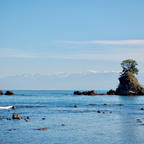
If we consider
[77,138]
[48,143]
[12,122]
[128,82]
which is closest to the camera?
[48,143]

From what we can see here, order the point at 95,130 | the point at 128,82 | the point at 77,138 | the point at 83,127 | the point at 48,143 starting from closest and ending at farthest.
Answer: the point at 48,143 → the point at 77,138 → the point at 95,130 → the point at 83,127 → the point at 128,82

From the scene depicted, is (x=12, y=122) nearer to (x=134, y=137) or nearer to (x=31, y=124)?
(x=31, y=124)

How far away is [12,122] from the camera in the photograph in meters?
61.5

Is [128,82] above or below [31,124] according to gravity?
above

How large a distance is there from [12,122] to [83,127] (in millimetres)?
14157

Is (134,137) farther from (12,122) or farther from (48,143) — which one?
(12,122)

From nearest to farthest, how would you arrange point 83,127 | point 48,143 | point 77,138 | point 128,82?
point 48,143, point 77,138, point 83,127, point 128,82

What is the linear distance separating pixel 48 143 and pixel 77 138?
203 inches

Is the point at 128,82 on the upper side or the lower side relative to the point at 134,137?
upper

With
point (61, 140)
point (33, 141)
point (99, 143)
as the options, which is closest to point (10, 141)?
point (33, 141)

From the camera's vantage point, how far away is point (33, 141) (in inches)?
1683

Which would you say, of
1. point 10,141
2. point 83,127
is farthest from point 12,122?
point 10,141

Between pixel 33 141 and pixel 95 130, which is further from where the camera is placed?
pixel 95 130

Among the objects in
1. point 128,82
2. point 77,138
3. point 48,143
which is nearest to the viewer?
point 48,143
